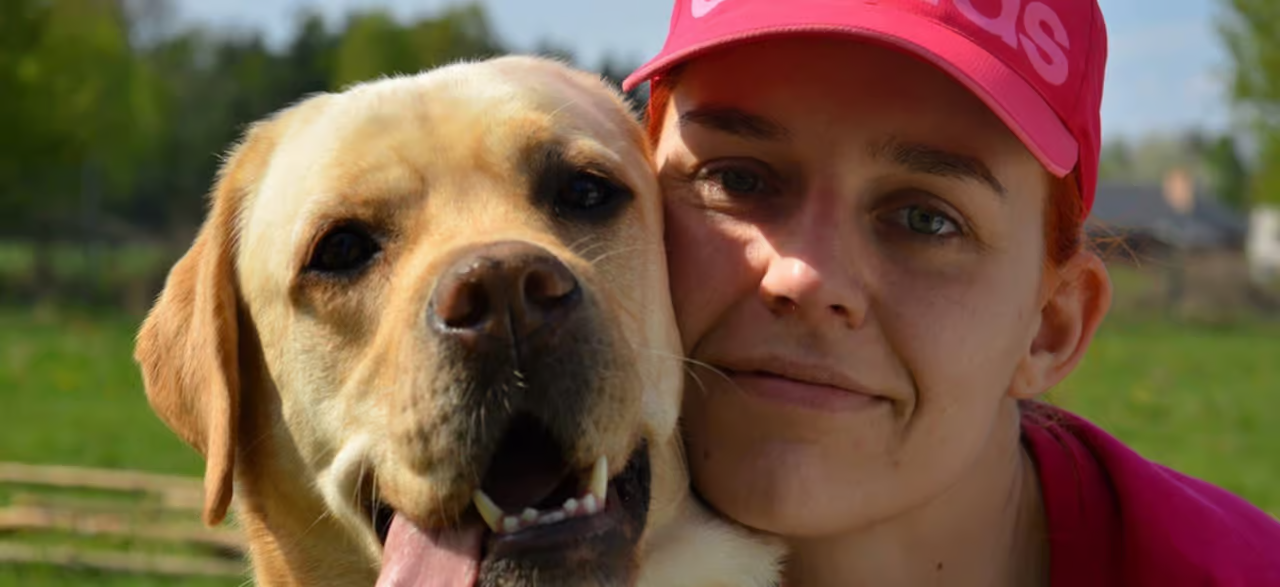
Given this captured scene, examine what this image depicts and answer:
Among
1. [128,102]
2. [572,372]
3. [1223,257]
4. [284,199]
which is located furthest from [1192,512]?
[128,102]

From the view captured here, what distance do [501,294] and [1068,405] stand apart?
9.72 meters

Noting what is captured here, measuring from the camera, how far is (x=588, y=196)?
274cm

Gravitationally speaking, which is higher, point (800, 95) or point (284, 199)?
point (800, 95)

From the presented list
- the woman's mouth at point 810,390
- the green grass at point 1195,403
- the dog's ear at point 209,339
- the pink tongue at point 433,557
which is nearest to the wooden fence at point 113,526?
the dog's ear at point 209,339

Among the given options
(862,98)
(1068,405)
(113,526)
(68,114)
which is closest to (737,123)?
(862,98)

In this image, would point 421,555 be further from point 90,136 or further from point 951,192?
point 90,136

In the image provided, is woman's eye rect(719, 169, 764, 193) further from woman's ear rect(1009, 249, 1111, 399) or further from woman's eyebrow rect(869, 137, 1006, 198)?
woman's ear rect(1009, 249, 1111, 399)

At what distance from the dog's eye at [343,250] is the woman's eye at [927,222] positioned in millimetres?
1063

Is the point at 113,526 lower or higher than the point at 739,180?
lower

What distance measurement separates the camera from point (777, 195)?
2674mm

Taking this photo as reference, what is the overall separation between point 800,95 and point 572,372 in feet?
2.50

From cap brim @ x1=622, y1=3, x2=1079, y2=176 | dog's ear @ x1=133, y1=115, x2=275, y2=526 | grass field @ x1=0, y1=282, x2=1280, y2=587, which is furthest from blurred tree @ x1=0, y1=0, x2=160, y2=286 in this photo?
cap brim @ x1=622, y1=3, x2=1079, y2=176

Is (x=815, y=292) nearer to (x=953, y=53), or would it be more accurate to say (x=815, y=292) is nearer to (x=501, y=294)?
(x=953, y=53)

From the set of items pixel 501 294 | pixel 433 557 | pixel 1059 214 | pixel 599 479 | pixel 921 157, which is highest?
pixel 921 157
